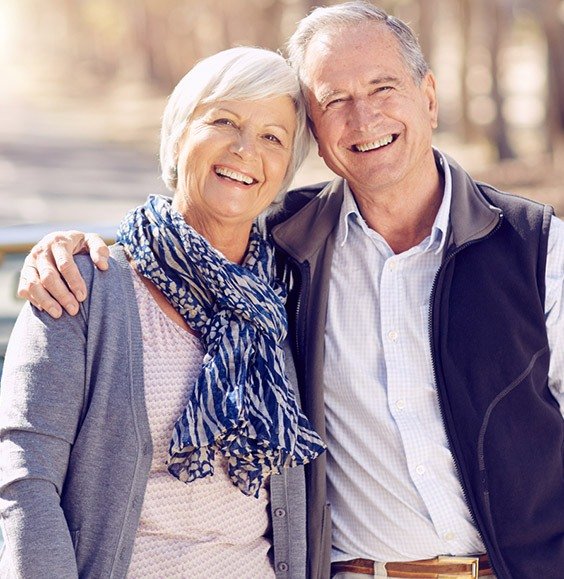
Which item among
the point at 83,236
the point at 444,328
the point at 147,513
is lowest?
the point at 147,513

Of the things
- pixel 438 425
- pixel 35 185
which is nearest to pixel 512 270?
pixel 438 425

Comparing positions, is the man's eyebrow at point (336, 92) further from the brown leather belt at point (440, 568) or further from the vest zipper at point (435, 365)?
the brown leather belt at point (440, 568)

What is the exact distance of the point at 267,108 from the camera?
3057 mm

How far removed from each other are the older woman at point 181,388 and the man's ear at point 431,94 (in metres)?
0.49

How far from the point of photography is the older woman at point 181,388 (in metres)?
2.56

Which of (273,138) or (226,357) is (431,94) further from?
(226,357)

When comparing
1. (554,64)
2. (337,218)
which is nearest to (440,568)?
(337,218)

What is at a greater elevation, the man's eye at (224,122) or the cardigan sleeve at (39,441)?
the man's eye at (224,122)

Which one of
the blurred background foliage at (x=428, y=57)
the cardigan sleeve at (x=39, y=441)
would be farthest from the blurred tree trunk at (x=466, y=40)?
the cardigan sleeve at (x=39, y=441)

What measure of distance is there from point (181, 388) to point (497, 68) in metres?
17.4

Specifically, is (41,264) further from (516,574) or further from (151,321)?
(516,574)

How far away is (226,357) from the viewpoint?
280 cm

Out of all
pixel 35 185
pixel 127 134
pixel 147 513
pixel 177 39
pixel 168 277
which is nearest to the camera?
pixel 147 513

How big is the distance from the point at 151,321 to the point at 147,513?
50 cm
